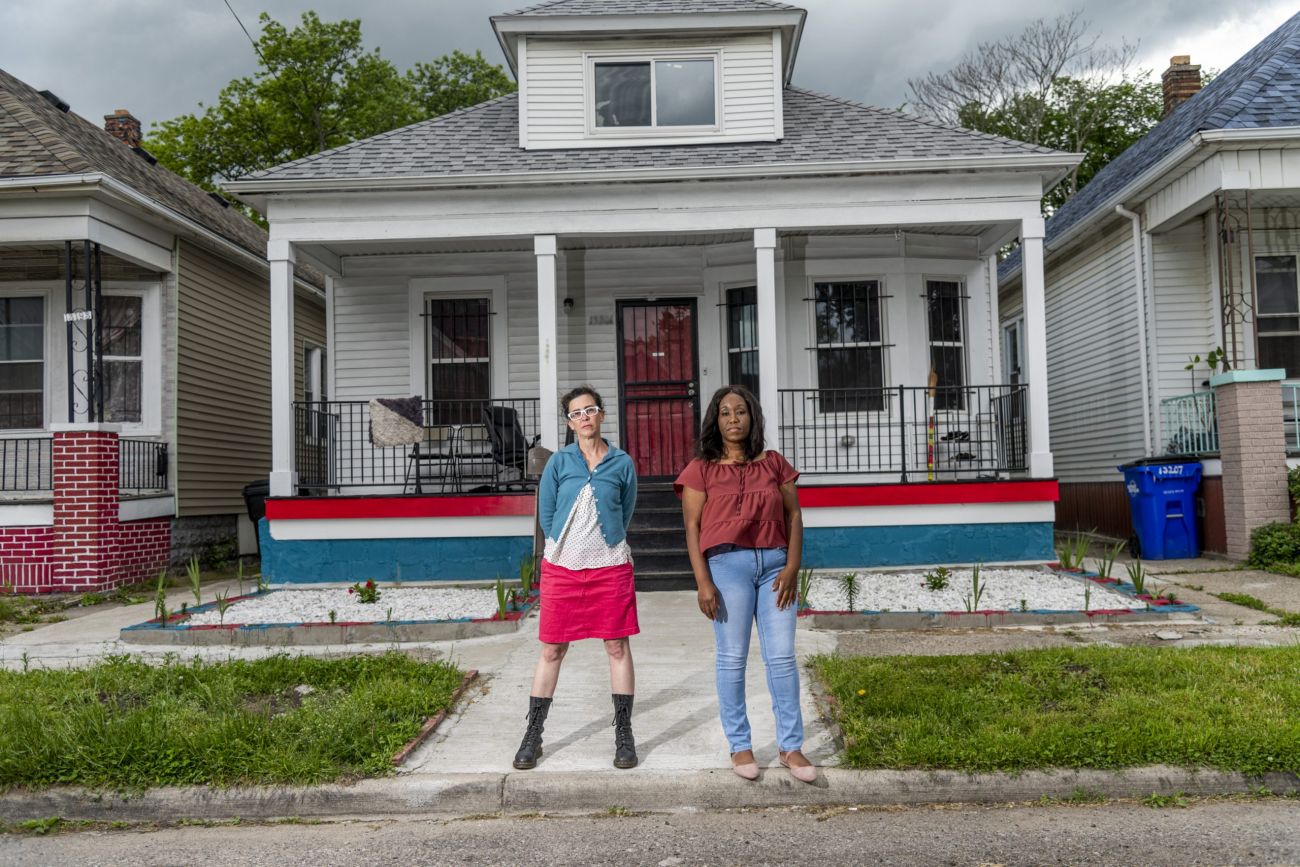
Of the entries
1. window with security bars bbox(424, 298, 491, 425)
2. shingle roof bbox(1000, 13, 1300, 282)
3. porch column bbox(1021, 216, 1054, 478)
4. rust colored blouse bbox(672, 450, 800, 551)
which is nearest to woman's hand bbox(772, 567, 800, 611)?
rust colored blouse bbox(672, 450, 800, 551)

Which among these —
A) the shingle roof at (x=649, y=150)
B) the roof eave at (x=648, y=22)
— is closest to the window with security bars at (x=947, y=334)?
the shingle roof at (x=649, y=150)

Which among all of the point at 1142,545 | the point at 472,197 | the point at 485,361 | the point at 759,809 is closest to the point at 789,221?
the point at 472,197

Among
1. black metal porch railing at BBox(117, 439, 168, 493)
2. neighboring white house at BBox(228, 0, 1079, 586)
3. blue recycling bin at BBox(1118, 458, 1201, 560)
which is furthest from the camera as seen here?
black metal porch railing at BBox(117, 439, 168, 493)

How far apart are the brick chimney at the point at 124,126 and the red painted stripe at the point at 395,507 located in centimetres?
1059

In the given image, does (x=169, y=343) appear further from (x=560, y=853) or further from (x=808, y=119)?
(x=560, y=853)

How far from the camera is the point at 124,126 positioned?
684 inches

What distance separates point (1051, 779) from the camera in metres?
4.06

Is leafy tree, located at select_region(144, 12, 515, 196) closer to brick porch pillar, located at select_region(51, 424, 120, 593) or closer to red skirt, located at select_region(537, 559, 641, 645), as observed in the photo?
brick porch pillar, located at select_region(51, 424, 120, 593)

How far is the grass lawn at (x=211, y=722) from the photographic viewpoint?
421cm

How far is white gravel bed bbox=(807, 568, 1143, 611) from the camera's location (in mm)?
7914

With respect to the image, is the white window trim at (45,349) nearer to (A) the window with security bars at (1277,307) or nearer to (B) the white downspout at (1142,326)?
(B) the white downspout at (1142,326)

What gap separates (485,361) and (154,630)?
5.46 m

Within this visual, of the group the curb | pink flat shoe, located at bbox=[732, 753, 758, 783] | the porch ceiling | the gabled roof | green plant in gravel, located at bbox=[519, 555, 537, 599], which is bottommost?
the curb

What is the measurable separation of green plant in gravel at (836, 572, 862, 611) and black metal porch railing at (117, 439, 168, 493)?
809cm
